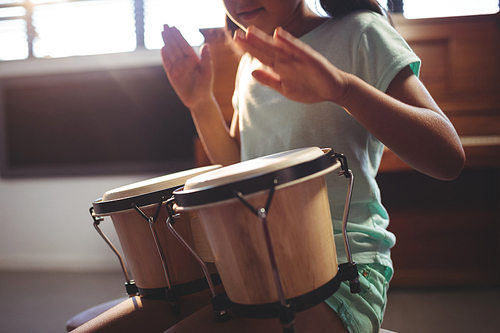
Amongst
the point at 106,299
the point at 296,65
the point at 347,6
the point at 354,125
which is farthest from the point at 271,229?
the point at 106,299

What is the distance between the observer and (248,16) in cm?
88

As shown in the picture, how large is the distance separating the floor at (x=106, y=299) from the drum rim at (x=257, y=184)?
1286 mm

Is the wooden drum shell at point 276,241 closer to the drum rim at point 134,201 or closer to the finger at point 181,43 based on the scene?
the drum rim at point 134,201

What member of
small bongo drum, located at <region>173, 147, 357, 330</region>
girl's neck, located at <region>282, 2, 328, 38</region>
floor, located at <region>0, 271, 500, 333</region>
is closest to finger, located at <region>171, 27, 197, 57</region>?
girl's neck, located at <region>282, 2, 328, 38</region>

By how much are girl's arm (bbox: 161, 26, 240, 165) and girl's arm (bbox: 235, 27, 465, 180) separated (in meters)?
0.54

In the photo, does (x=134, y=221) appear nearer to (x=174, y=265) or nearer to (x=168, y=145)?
(x=174, y=265)

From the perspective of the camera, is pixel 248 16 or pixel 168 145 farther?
pixel 168 145

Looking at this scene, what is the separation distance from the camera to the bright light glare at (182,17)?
2.57 meters

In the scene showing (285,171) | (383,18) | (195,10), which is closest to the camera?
(285,171)

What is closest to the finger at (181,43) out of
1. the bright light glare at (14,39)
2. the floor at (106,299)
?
the floor at (106,299)

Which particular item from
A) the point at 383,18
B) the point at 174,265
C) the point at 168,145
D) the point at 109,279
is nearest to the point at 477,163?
the point at 383,18

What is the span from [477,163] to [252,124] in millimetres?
1157

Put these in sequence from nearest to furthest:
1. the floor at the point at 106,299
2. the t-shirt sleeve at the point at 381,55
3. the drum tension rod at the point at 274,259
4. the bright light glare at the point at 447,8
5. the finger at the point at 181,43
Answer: the drum tension rod at the point at 274,259, the t-shirt sleeve at the point at 381,55, the finger at the point at 181,43, the floor at the point at 106,299, the bright light glare at the point at 447,8

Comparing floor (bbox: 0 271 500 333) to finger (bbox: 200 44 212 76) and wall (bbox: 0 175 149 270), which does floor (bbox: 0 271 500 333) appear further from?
finger (bbox: 200 44 212 76)
